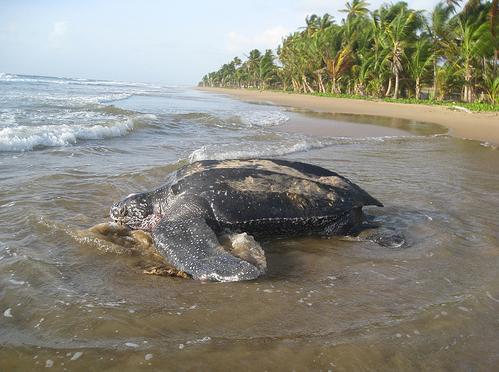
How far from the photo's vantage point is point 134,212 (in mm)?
3646

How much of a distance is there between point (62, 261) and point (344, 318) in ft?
6.39

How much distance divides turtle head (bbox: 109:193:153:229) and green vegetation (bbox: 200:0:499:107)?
21.1 meters

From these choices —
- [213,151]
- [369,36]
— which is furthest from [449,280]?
[369,36]

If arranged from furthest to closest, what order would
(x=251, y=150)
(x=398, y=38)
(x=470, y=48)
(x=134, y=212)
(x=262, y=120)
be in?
(x=398, y=38)
(x=470, y=48)
(x=262, y=120)
(x=251, y=150)
(x=134, y=212)

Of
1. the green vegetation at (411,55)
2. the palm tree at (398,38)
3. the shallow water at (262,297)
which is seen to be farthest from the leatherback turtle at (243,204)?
the palm tree at (398,38)

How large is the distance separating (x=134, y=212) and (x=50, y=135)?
5.42m

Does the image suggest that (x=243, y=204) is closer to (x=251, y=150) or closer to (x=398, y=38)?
(x=251, y=150)

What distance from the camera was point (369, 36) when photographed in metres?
37.4

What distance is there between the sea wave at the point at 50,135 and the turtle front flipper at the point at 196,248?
5.23m

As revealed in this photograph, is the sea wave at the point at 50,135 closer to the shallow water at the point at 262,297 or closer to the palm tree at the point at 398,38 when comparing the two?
the shallow water at the point at 262,297

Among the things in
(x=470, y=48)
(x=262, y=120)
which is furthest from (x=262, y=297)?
(x=470, y=48)

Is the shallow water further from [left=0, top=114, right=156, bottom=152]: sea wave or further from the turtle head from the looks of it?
[left=0, top=114, right=156, bottom=152]: sea wave

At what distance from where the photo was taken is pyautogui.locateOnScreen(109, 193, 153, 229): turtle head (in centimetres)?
365

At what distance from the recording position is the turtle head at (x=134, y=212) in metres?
3.65
